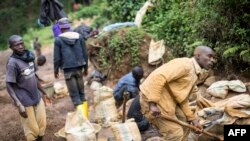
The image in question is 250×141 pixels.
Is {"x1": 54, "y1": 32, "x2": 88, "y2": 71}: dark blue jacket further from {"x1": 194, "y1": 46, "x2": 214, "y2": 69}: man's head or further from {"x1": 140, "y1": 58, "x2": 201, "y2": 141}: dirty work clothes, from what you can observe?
{"x1": 194, "y1": 46, "x2": 214, "y2": 69}: man's head

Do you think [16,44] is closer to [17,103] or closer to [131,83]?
[17,103]

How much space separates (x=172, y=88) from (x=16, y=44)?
2.22 metres

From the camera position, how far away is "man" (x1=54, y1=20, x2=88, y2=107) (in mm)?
7023

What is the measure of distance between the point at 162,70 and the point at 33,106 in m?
2.22

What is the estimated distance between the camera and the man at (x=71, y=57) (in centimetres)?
702

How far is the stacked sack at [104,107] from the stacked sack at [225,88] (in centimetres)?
174

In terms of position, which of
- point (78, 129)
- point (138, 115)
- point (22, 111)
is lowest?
point (138, 115)

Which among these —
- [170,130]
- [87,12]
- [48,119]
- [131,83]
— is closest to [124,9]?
[131,83]

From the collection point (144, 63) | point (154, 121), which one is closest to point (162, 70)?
point (154, 121)

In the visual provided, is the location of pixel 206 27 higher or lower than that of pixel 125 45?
higher

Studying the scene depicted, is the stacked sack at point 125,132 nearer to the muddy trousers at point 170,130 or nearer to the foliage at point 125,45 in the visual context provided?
the muddy trousers at point 170,130

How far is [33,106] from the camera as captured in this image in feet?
19.3

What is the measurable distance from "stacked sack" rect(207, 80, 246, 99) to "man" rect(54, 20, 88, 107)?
229cm

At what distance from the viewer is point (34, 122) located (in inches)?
232
